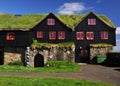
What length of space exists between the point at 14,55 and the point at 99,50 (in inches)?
593

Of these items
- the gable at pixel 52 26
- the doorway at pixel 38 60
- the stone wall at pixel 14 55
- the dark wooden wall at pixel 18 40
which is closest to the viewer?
the doorway at pixel 38 60

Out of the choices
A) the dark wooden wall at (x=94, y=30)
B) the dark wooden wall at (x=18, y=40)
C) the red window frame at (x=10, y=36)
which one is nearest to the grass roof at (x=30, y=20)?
the dark wooden wall at (x=94, y=30)

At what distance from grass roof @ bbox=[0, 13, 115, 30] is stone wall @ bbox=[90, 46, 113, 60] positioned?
4877 mm

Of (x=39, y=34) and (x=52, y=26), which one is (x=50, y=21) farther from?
(x=39, y=34)

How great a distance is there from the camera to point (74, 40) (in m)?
55.2

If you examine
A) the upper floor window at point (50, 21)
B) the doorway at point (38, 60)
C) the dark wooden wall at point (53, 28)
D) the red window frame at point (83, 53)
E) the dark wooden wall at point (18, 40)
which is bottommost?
the doorway at point (38, 60)

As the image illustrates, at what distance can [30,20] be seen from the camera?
57.2 metres

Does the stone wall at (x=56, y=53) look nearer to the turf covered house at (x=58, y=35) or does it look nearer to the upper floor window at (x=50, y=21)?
the turf covered house at (x=58, y=35)

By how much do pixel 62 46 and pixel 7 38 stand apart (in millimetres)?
11127

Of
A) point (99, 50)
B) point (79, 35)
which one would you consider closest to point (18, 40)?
point (79, 35)

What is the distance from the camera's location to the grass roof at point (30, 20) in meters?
54.2

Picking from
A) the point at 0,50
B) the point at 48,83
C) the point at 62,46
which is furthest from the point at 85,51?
the point at 48,83

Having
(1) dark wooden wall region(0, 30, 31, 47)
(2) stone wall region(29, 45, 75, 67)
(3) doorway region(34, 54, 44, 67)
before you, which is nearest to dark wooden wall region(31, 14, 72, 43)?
(1) dark wooden wall region(0, 30, 31, 47)

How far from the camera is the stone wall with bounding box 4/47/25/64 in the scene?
172 ft
